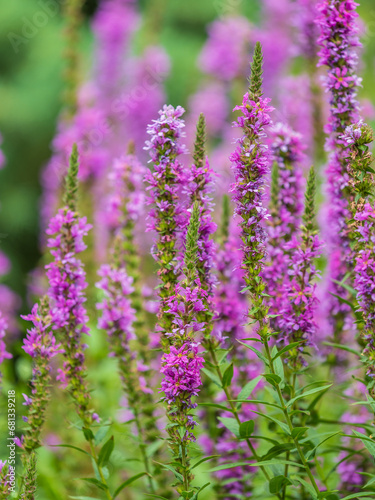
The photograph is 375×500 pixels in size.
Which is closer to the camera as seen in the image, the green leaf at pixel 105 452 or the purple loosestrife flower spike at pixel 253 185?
the purple loosestrife flower spike at pixel 253 185

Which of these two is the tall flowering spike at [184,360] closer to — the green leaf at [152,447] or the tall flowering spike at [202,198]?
the tall flowering spike at [202,198]

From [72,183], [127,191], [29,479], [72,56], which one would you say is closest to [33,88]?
[72,56]

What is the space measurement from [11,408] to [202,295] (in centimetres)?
109

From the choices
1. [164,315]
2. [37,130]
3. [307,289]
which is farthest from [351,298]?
[37,130]

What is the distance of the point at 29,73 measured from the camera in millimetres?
9438

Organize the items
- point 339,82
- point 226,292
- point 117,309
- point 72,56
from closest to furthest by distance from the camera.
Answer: point 339,82
point 117,309
point 226,292
point 72,56

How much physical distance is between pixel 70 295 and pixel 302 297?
29.2 inches

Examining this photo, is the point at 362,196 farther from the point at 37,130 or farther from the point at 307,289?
the point at 37,130

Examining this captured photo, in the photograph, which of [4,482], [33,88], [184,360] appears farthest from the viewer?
[33,88]

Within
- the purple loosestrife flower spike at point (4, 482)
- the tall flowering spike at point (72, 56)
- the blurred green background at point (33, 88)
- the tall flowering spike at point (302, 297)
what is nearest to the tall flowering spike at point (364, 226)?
the tall flowering spike at point (302, 297)

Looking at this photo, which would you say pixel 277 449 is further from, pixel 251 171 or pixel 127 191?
pixel 127 191

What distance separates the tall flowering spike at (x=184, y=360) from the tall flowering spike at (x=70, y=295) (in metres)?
0.39

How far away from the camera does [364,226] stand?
200cm

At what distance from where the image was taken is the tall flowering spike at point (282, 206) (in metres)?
2.48
